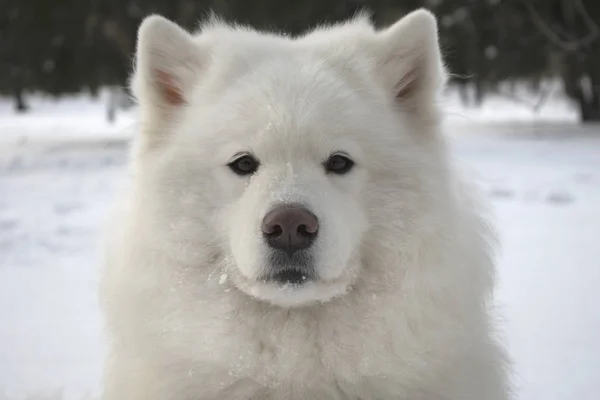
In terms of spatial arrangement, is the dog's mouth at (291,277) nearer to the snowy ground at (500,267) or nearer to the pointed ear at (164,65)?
the pointed ear at (164,65)

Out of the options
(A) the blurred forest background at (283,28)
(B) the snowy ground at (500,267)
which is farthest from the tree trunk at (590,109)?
(B) the snowy ground at (500,267)

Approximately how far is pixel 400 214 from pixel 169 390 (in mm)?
1185

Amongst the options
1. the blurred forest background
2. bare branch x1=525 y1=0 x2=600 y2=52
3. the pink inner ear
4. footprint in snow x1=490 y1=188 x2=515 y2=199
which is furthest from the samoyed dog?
bare branch x1=525 y1=0 x2=600 y2=52

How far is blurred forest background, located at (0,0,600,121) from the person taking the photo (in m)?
18.4

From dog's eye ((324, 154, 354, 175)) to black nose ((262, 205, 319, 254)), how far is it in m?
0.36

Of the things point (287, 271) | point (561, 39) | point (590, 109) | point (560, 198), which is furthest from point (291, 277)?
point (590, 109)

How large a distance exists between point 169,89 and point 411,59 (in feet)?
3.75

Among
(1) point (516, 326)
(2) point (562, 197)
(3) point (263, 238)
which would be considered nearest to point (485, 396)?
(3) point (263, 238)

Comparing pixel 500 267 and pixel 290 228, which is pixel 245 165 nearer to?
pixel 290 228

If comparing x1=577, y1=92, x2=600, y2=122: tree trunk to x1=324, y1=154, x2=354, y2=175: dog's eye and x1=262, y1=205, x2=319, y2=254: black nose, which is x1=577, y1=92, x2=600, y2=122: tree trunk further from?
x1=262, y1=205, x2=319, y2=254: black nose

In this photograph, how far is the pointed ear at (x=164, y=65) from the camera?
2.92 m

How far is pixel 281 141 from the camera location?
2.69m

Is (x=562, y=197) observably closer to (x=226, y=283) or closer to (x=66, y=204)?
(x=66, y=204)

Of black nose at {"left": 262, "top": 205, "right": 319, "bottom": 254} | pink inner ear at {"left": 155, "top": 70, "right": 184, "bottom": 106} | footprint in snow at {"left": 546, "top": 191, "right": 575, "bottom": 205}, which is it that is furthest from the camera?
footprint in snow at {"left": 546, "top": 191, "right": 575, "bottom": 205}
